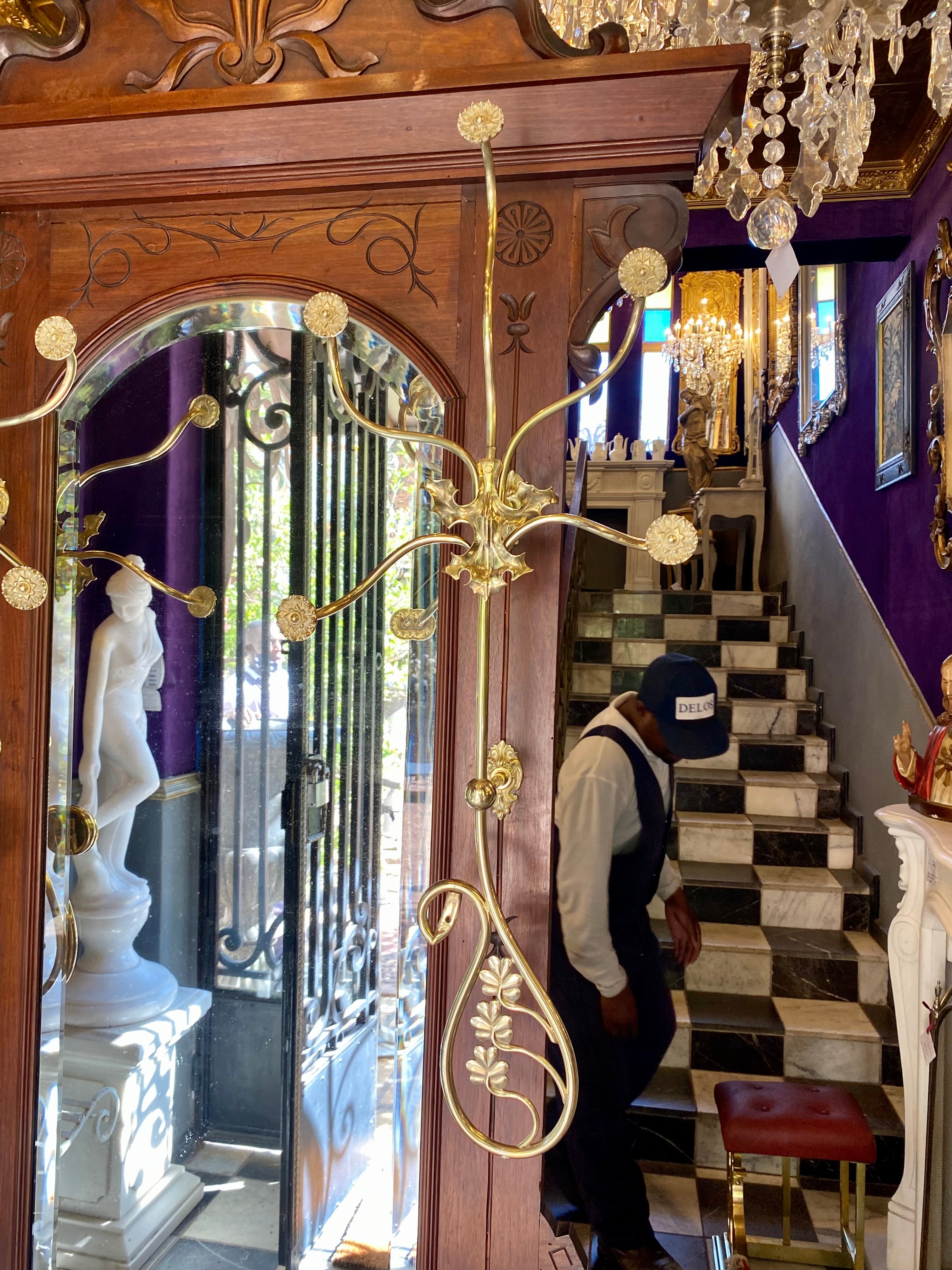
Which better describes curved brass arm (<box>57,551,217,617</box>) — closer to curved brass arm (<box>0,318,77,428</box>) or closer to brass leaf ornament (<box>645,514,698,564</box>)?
curved brass arm (<box>0,318,77,428</box>)

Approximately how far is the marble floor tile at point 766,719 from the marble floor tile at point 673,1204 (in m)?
1.73

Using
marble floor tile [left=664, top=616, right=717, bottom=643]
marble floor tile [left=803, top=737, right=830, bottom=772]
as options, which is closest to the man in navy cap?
marble floor tile [left=803, top=737, right=830, bottom=772]

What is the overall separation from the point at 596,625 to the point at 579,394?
10.4ft

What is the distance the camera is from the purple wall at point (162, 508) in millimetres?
917

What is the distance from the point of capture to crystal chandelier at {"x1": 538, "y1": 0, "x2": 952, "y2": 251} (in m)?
1.43

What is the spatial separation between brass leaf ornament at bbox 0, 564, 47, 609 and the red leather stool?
173cm

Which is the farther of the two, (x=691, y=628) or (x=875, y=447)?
(x=691, y=628)

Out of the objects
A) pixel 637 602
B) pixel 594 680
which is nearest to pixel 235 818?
pixel 594 680

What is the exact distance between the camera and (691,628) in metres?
4.17

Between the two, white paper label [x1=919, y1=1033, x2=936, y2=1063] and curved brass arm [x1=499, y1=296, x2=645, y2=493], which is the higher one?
curved brass arm [x1=499, y1=296, x2=645, y2=493]

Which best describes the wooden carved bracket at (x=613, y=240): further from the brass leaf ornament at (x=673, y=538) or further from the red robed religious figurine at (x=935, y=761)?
the red robed religious figurine at (x=935, y=761)

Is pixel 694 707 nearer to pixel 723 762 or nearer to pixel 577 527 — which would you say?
pixel 577 527

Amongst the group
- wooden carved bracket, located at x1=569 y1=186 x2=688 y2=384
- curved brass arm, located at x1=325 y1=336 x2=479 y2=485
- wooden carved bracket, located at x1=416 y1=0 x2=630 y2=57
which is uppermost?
wooden carved bracket, located at x1=416 y1=0 x2=630 y2=57

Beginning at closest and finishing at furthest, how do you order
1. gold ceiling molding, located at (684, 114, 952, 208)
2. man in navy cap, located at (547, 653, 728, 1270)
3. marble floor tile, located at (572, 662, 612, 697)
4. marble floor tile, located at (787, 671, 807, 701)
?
man in navy cap, located at (547, 653, 728, 1270) → gold ceiling molding, located at (684, 114, 952, 208) → marble floor tile, located at (572, 662, 612, 697) → marble floor tile, located at (787, 671, 807, 701)
